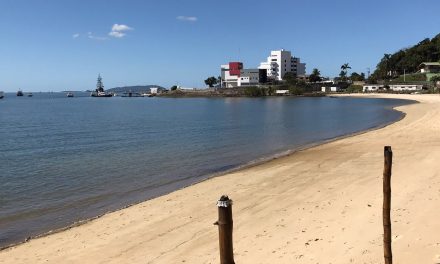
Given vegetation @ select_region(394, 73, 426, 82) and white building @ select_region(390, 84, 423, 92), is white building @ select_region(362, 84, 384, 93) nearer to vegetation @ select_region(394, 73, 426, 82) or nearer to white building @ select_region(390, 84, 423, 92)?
white building @ select_region(390, 84, 423, 92)

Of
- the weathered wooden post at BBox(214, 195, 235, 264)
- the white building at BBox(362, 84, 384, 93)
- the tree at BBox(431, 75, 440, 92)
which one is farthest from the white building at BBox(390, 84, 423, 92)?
the weathered wooden post at BBox(214, 195, 235, 264)

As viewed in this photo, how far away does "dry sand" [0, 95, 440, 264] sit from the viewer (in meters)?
9.52

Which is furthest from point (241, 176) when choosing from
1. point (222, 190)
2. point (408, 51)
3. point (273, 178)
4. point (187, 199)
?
point (408, 51)

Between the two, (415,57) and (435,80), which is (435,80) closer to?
(435,80)

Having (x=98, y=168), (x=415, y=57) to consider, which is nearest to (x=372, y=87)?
(x=415, y=57)

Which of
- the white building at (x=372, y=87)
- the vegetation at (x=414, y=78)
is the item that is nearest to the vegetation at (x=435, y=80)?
the vegetation at (x=414, y=78)

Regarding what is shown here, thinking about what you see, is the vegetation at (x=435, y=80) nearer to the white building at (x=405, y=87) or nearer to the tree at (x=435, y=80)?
the tree at (x=435, y=80)

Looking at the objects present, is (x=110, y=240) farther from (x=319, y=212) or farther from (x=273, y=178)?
(x=273, y=178)

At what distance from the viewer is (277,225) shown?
38.9 feet

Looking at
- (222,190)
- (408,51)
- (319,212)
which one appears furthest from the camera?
(408,51)

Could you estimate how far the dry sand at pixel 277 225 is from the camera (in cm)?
952

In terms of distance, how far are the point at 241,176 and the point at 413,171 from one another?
7619 mm

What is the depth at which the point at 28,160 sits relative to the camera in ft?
97.3

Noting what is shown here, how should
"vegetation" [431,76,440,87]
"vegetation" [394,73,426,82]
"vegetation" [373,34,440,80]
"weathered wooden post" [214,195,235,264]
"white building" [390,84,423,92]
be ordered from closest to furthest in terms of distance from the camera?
"weathered wooden post" [214,195,235,264] → "vegetation" [431,76,440,87] → "white building" [390,84,423,92] → "vegetation" [394,73,426,82] → "vegetation" [373,34,440,80]
